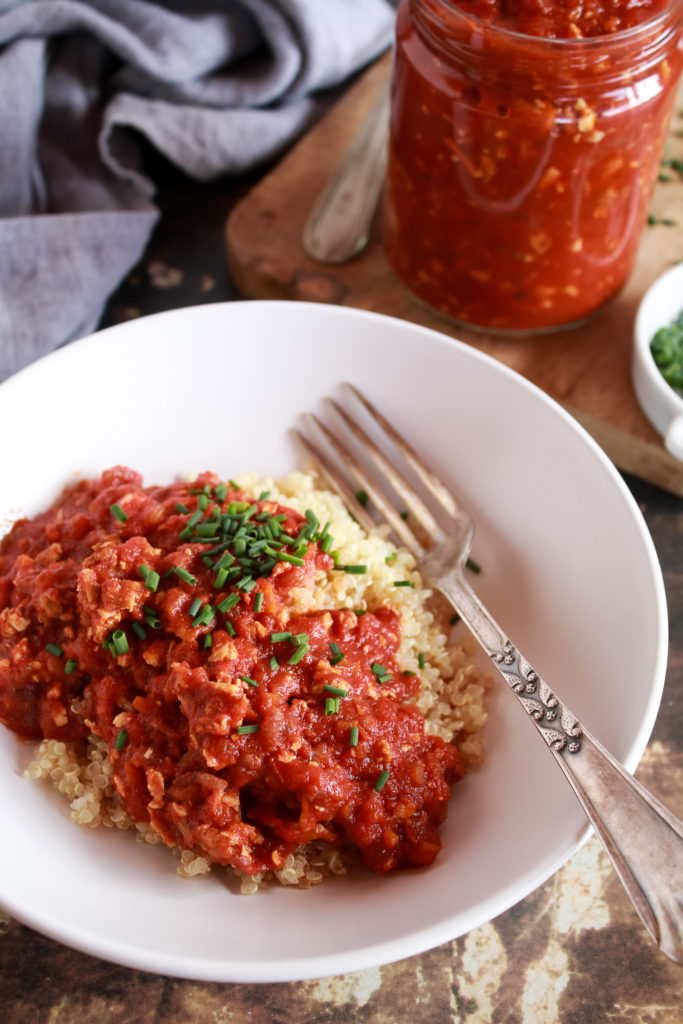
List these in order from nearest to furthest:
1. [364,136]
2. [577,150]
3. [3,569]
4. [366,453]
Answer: [3,569] < [577,150] < [366,453] < [364,136]

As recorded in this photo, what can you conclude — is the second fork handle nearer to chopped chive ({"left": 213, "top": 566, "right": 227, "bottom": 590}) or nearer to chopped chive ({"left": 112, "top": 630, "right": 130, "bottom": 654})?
chopped chive ({"left": 213, "top": 566, "right": 227, "bottom": 590})

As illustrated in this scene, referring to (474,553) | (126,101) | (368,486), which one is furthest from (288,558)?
(126,101)

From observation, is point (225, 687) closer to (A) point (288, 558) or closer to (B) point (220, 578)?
(B) point (220, 578)

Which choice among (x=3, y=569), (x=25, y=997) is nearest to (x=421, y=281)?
(x=3, y=569)

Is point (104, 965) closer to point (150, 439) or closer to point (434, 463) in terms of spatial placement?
point (150, 439)

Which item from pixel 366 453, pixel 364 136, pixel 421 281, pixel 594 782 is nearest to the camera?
pixel 594 782
